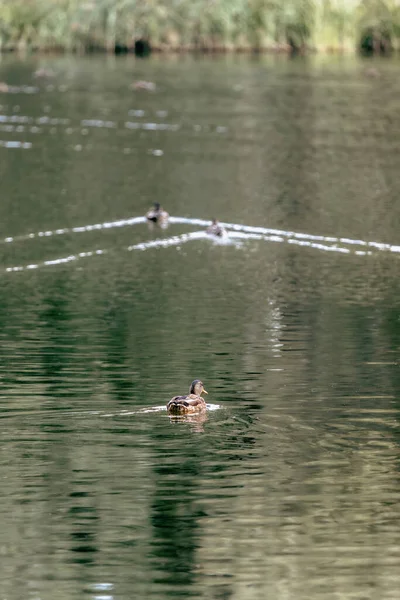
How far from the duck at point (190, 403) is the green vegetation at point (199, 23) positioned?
62930 millimetres

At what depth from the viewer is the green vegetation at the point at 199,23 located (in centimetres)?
7981

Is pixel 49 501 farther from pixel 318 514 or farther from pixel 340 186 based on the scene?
pixel 340 186

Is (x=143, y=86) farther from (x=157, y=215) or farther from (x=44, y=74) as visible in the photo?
(x=157, y=215)

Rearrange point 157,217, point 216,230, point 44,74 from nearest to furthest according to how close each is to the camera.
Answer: point 216,230, point 157,217, point 44,74

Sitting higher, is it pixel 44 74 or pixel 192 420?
pixel 192 420

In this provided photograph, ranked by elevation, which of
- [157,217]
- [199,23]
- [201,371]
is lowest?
[157,217]

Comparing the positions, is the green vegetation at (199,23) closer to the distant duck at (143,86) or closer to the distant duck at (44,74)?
the distant duck at (44,74)

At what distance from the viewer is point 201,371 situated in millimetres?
19812

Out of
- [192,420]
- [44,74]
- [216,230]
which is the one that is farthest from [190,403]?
[44,74]

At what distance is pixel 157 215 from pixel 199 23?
50.0 metres

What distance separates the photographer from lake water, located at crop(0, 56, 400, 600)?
44.2ft

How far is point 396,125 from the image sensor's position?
2041 inches

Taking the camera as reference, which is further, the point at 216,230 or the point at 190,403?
the point at 216,230

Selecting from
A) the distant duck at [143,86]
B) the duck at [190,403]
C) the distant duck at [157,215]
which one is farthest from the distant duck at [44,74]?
the duck at [190,403]
